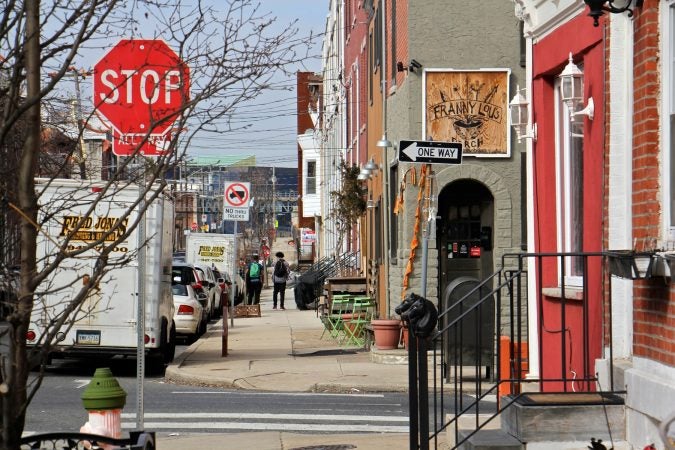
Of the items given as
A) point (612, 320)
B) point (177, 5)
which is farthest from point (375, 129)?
point (177, 5)

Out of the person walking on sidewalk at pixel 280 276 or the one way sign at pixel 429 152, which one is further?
the person walking on sidewalk at pixel 280 276

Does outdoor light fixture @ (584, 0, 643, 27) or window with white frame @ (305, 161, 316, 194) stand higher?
window with white frame @ (305, 161, 316, 194)

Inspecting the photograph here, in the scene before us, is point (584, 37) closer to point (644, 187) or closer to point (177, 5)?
point (644, 187)

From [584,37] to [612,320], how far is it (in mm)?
2332

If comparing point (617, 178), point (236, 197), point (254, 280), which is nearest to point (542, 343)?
point (617, 178)

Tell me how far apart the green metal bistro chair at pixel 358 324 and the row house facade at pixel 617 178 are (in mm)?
11250

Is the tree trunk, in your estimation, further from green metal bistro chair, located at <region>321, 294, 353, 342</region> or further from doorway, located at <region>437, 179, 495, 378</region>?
green metal bistro chair, located at <region>321, 294, 353, 342</region>

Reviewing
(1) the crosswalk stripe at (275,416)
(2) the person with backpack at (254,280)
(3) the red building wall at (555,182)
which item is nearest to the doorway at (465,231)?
(1) the crosswalk stripe at (275,416)

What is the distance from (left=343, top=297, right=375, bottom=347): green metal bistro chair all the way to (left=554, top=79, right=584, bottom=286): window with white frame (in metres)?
11.2

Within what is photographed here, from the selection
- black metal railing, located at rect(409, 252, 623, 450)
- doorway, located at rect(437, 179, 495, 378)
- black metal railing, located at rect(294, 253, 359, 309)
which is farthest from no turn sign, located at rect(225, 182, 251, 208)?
black metal railing, located at rect(409, 252, 623, 450)

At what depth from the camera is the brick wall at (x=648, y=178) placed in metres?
7.24

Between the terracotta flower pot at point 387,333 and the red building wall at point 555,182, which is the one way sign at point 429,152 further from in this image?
the terracotta flower pot at point 387,333

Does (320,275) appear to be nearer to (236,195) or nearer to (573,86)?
(236,195)

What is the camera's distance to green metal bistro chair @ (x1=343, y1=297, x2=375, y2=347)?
869 inches
